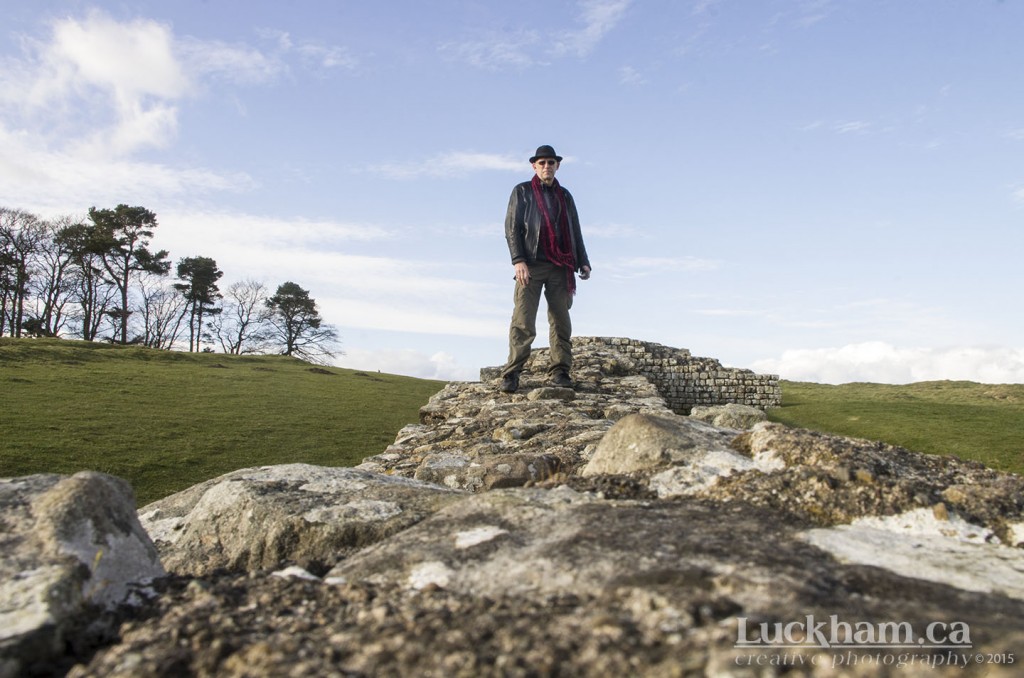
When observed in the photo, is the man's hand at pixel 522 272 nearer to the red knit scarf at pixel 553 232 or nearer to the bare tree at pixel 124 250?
the red knit scarf at pixel 553 232

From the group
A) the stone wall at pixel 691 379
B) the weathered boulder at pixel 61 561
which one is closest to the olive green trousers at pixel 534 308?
the stone wall at pixel 691 379

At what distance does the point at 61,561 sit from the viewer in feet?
6.17

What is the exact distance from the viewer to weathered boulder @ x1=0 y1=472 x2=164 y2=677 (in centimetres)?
159

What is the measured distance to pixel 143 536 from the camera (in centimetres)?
228

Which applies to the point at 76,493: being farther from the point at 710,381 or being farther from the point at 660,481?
the point at 710,381

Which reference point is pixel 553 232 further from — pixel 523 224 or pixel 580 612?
pixel 580 612

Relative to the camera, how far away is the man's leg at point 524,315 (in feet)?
27.9

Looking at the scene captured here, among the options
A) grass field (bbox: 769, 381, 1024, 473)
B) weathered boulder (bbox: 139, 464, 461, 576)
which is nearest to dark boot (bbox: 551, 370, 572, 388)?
grass field (bbox: 769, 381, 1024, 473)

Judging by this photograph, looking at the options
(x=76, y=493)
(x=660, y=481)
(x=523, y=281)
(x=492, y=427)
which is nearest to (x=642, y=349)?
(x=523, y=281)

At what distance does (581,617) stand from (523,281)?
7.02 metres

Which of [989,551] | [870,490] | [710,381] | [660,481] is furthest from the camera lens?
[710,381]

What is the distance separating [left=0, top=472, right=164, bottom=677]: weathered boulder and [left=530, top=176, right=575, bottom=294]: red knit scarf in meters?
6.30

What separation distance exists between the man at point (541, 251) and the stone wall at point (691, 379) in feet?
20.0

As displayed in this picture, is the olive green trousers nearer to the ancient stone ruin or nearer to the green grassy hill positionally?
the green grassy hill
